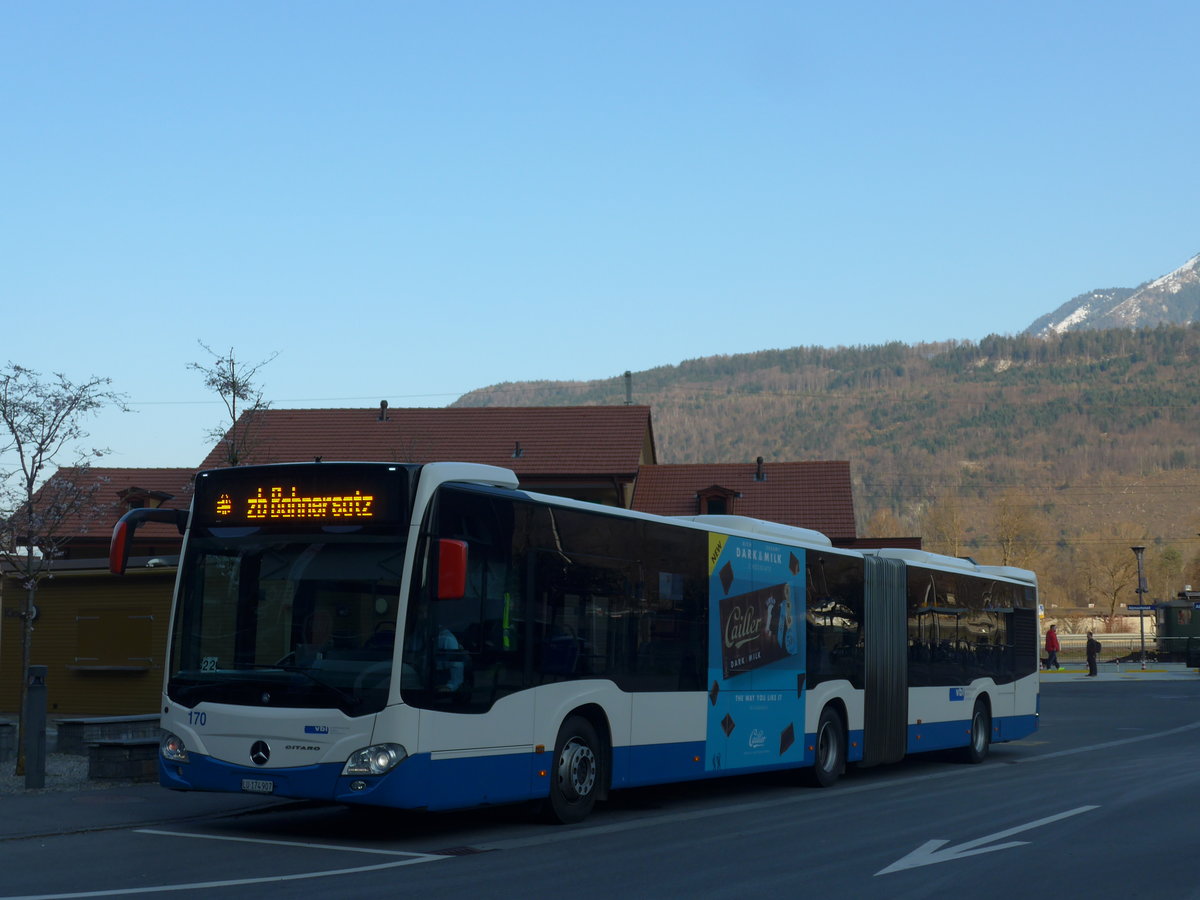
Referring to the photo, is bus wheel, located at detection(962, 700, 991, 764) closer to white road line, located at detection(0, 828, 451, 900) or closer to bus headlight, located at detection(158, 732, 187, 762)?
white road line, located at detection(0, 828, 451, 900)

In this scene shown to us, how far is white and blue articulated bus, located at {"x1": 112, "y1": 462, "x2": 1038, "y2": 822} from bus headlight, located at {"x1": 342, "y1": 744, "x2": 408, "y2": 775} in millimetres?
13

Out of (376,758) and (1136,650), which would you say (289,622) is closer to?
(376,758)

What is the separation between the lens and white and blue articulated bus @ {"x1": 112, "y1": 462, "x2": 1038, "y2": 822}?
1062cm

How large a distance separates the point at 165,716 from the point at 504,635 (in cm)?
288

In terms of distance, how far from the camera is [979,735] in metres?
21.4

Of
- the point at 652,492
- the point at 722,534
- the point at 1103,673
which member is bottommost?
the point at 1103,673

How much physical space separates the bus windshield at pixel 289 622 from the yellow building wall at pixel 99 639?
13.7m

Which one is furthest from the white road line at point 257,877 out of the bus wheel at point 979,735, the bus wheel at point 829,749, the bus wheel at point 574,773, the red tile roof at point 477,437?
the red tile roof at point 477,437

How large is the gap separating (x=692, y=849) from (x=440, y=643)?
102 inches

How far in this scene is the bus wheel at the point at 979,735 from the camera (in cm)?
2116

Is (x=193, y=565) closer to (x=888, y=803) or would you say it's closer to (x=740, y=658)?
(x=740, y=658)

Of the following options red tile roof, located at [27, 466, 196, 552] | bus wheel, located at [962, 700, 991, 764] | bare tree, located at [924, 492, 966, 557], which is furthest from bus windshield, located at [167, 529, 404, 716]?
bare tree, located at [924, 492, 966, 557]

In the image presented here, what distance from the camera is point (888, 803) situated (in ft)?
48.6

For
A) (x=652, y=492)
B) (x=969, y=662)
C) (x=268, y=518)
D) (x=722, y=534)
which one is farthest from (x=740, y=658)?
(x=652, y=492)
